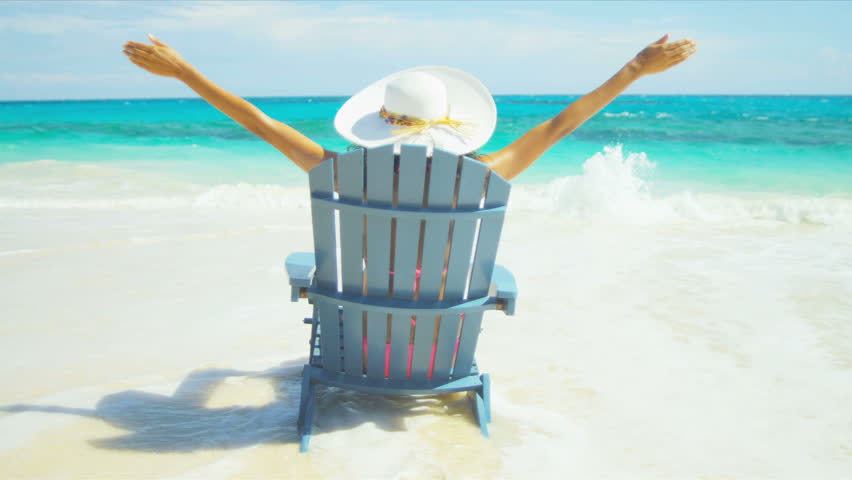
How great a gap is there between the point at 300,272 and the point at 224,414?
3.22ft

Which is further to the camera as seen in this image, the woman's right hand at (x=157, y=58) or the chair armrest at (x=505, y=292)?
the chair armrest at (x=505, y=292)

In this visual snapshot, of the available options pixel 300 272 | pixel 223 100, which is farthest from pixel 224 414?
pixel 223 100

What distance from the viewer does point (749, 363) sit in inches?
159

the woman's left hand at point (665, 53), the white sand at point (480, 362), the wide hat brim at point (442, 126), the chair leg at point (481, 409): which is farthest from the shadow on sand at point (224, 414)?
the woman's left hand at point (665, 53)

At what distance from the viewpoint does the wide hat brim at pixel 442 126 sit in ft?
8.66

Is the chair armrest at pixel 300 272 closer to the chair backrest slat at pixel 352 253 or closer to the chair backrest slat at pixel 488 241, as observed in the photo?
the chair backrest slat at pixel 352 253

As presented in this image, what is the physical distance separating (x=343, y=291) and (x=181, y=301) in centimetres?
269

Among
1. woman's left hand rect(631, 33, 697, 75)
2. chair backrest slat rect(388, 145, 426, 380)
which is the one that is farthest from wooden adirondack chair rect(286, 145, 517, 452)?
woman's left hand rect(631, 33, 697, 75)

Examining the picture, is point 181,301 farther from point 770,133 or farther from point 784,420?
point 770,133

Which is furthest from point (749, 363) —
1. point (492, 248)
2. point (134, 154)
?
point (134, 154)

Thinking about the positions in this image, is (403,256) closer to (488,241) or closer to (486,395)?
(488,241)

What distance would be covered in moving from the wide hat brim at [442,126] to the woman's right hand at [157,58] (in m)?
0.67

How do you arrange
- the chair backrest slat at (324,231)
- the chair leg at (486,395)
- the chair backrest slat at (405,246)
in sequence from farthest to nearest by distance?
the chair leg at (486,395) < the chair backrest slat at (324,231) < the chair backrest slat at (405,246)

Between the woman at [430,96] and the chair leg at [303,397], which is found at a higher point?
the woman at [430,96]
